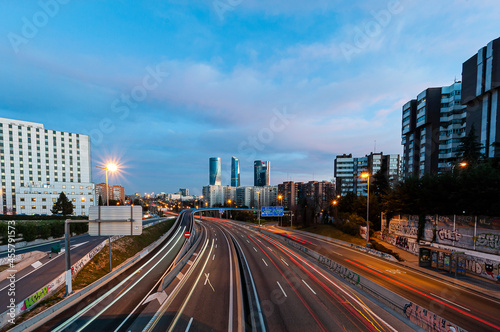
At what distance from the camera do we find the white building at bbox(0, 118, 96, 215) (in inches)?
3268

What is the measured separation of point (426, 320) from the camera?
39.0 ft

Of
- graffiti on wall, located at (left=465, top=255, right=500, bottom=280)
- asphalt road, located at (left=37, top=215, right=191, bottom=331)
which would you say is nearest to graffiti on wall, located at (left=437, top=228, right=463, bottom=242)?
graffiti on wall, located at (left=465, top=255, right=500, bottom=280)

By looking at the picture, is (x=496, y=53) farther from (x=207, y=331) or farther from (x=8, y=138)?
(x=8, y=138)

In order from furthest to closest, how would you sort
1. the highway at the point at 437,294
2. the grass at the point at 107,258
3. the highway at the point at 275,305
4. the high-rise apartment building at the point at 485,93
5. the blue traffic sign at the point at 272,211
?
the blue traffic sign at the point at 272,211
the high-rise apartment building at the point at 485,93
the grass at the point at 107,258
the highway at the point at 437,294
the highway at the point at 275,305

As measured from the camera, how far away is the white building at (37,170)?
272 ft

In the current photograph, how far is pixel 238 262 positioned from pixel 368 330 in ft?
55.1

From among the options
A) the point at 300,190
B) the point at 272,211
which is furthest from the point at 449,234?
the point at 300,190

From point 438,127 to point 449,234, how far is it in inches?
2079

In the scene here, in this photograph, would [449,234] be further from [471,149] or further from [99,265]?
Answer: [99,265]

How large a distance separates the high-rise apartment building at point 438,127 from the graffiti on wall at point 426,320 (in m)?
60.9

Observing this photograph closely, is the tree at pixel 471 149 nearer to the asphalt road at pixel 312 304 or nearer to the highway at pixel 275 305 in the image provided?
the asphalt road at pixel 312 304

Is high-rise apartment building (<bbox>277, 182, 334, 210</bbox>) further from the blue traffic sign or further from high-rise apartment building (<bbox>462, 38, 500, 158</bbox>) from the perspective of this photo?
high-rise apartment building (<bbox>462, 38, 500, 158</bbox>)

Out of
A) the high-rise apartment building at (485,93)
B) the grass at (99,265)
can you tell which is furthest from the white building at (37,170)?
the high-rise apartment building at (485,93)

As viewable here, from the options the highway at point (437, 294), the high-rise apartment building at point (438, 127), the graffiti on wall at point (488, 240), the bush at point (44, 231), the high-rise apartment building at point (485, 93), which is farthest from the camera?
the high-rise apartment building at point (438, 127)
